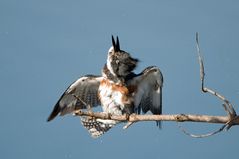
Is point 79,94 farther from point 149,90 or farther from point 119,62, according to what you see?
point 149,90

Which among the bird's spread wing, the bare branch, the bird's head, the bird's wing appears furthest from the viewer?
the bird's wing

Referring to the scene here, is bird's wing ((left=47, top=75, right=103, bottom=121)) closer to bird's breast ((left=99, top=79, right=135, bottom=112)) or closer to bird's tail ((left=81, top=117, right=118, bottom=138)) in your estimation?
bird's tail ((left=81, top=117, right=118, bottom=138))

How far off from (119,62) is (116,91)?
0.75m

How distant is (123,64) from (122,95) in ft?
2.73

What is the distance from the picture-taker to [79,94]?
38.7 ft

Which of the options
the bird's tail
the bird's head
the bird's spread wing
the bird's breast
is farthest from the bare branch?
the bird's tail

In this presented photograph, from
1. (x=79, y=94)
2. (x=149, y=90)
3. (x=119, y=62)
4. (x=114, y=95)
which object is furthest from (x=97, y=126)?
(x=119, y=62)

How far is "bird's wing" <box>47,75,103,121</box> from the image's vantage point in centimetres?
1152

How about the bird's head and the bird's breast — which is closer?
the bird's breast

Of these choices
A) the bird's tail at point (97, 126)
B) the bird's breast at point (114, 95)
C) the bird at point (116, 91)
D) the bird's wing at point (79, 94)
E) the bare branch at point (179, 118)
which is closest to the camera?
the bare branch at point (179, 118)

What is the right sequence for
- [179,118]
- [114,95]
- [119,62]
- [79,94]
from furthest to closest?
1. [79,94]
2. [119,62]
3. [114,95]
4. [179,118]

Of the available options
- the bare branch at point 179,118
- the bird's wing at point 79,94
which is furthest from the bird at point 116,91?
the bare branch at point 179,118

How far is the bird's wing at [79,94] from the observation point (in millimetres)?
11519

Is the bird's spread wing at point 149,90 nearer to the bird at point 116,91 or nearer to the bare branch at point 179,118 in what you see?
the bird at point 116,91
